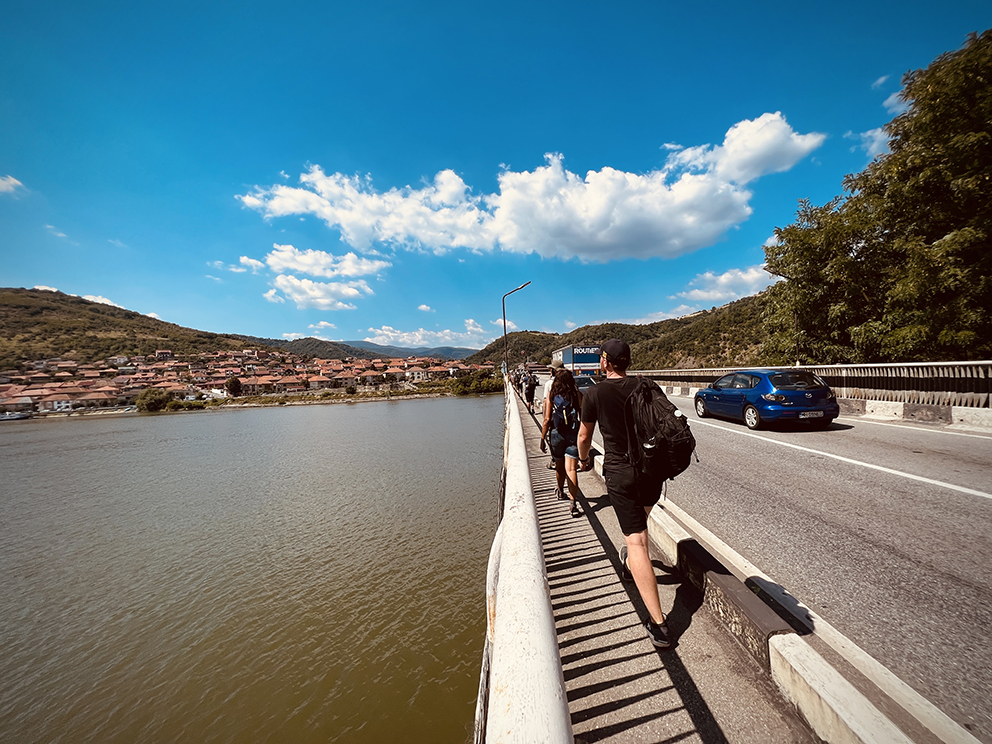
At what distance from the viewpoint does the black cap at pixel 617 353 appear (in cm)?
289

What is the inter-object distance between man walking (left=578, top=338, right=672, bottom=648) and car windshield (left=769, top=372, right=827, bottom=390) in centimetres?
786

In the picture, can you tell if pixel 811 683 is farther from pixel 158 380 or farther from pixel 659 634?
A: pixel 158 380

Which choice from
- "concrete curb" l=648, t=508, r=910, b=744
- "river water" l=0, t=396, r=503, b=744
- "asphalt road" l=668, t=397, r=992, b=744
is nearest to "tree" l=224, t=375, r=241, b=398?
"river water" l=0, t=396, r=503, b=744

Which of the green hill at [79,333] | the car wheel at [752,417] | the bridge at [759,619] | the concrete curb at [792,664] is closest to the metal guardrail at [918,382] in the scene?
the car wheel at [752,417]

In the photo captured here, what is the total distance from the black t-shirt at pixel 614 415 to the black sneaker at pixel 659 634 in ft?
3.14

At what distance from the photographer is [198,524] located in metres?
10.9

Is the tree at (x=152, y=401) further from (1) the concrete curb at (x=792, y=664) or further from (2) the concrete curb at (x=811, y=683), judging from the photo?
(2) the concrete curb at (x=811, y=683)

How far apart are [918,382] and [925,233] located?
5898mm

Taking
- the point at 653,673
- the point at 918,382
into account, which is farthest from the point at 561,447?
the point at 918,382

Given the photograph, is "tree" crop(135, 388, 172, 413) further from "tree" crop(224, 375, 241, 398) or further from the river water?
the river water

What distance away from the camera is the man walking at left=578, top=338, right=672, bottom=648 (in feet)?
7.89

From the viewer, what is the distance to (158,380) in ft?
320

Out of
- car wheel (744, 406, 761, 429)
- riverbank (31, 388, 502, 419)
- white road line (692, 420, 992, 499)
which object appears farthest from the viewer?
riverbank (31, 388, 502, 419)

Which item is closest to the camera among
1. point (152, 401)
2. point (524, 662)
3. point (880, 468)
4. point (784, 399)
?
point (524, 662)
